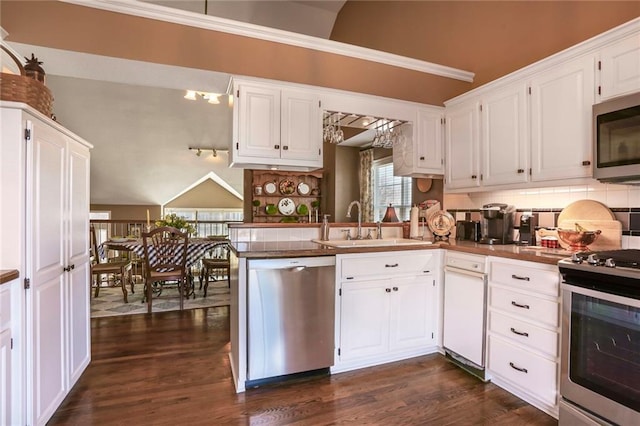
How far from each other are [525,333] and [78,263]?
3.02m

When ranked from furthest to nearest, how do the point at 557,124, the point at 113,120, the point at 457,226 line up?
the point at 113,120 → the point at 457,226 → the point at 557,124

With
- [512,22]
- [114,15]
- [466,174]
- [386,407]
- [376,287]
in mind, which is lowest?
[386,407]

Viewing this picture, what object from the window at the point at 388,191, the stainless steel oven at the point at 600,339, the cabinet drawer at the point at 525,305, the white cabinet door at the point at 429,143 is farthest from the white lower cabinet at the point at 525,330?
the window at the point at 388,191

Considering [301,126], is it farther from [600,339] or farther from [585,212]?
[600,339]

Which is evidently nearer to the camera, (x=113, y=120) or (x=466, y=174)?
(x=466, y=174)

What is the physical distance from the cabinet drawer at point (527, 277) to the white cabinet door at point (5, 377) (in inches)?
109

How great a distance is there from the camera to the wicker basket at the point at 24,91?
61.7 inches

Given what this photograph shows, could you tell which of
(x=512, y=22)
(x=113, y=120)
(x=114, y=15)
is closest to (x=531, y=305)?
(x=512, y=22)

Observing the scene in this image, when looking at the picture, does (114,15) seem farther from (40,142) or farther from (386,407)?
(386,407)

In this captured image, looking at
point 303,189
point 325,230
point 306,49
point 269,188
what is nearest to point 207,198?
point 269,188

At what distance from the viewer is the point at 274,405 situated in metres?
2.07

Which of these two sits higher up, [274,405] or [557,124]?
[557,124]

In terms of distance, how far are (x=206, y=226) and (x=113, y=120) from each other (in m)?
2.95

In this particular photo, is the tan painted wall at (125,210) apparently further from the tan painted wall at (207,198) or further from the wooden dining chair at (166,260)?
the wooden dining chair at (166,260)
